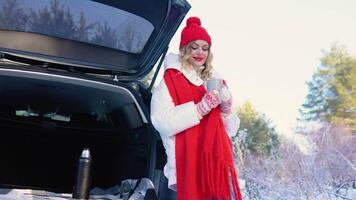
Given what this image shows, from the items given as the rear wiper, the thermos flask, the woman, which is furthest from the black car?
the thermos flask

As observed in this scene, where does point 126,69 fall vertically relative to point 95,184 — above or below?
above

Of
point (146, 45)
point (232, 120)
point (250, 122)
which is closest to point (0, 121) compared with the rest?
point (146, 45)

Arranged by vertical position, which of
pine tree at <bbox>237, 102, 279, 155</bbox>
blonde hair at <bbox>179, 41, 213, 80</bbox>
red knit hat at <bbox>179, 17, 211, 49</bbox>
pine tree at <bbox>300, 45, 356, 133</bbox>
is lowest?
blonde hair at <bbox>179, 41, 213, 80</bbox>

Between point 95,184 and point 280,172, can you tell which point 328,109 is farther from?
point 95,184

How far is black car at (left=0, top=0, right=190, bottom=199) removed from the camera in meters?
2.36

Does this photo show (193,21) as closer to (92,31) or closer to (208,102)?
(208,102)

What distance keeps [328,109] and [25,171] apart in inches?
822

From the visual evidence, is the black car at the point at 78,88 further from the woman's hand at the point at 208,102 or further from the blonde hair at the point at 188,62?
the woman's hand at the point at 208,102

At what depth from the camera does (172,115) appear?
183cm

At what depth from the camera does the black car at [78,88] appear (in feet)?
7.73

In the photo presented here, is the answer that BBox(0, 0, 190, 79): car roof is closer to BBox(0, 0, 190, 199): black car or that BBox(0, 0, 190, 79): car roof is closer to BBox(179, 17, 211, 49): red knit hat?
BBox(0, 0, 190, 199): black car

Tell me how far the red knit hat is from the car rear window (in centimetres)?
54

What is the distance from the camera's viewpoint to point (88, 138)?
2760mm

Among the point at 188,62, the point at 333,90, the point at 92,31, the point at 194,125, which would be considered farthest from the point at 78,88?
the point at 333,90
